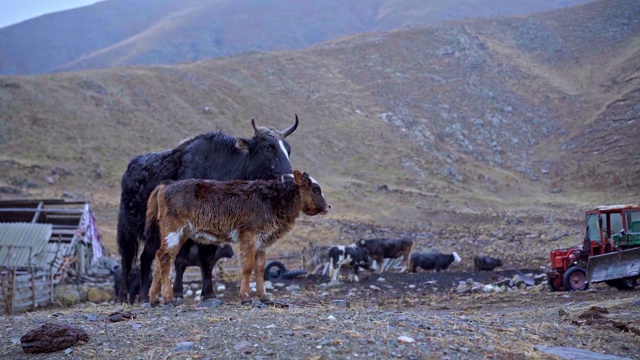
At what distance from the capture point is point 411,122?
204ft

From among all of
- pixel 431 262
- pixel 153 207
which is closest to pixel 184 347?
pixel 153 207

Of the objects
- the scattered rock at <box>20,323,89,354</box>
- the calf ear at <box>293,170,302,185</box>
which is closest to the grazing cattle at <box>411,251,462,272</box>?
the calf ear at <box>293,170,302,185</box>

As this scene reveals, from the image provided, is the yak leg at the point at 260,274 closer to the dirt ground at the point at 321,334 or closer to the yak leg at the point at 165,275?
the dirt ground at the point at 321,334

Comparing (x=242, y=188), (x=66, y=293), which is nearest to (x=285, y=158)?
(x=242, y=188)

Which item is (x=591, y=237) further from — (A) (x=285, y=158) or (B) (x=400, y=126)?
(B) (x=400, y=126)

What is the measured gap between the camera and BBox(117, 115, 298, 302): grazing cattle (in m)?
13.0

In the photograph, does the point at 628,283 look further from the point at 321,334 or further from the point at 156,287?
the point at 321,334

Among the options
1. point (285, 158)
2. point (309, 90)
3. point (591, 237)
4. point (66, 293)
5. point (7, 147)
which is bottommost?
point (66, 293)

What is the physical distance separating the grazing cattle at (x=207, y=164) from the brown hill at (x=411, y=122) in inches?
643

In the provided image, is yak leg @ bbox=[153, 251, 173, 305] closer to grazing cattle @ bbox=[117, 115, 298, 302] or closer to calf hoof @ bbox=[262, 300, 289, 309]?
calf hoof @ bbox=[262, 300, 289, 309]

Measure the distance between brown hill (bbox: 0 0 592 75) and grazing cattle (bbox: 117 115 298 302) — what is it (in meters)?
104

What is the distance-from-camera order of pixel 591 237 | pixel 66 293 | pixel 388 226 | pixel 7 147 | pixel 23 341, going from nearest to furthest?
pixel 23 341 → pixel 591 237 → pixel 66 293 → pixel 388 226 → pixel 7 147

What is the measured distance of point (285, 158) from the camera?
510 inches

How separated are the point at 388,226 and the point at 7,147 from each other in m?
23.9
